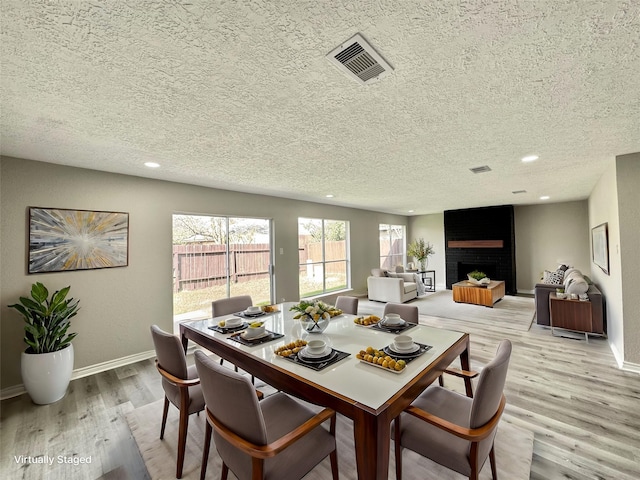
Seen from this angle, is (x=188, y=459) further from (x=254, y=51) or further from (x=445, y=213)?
(x=445, y=213)

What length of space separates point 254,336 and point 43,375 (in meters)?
2.21

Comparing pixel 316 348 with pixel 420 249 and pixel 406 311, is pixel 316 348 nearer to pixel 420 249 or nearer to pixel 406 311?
pixel 406 311

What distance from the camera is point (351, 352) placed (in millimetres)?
1808

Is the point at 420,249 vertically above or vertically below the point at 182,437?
above

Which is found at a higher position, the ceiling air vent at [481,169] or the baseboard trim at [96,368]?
the ceiling air vent at [481,169]

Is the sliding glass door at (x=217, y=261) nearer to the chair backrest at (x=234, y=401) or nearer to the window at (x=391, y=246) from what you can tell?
the chair backrest at (x=234, y=401)

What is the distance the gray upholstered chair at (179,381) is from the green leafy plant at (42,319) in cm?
165

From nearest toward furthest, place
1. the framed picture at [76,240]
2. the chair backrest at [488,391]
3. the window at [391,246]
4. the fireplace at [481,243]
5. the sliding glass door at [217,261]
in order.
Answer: the chair backrest at [488,391]
the framed picture at [76,240]
the sliding glass door at [217,261]
the fireplace at [481,243]
the window at [391,246]

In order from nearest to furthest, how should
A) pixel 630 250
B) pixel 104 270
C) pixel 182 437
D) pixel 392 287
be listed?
pixel 182 437, pixel 630 250, pixel 104 270, pixel 392 287

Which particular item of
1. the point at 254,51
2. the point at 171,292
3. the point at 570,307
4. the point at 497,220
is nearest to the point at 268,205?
the point at 171,292

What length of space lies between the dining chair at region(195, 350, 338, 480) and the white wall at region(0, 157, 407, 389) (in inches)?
111

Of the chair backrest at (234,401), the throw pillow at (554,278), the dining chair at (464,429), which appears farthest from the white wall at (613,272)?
the chair backrest at (234,401)

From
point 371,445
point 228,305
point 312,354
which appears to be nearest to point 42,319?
point 228,305

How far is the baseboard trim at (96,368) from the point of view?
109 inches
